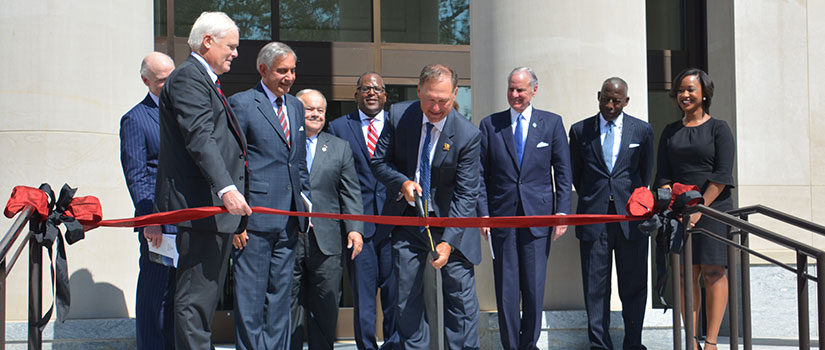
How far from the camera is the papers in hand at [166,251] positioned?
502 cm

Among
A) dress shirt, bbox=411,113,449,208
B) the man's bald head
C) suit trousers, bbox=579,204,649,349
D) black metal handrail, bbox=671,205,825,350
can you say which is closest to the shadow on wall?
the man's bald head

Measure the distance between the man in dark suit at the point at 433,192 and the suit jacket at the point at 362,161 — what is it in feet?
Result: 3.21

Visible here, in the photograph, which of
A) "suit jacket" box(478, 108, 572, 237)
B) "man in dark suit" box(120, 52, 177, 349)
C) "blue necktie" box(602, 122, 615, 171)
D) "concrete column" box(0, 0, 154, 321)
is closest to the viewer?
"man in dark suit" box(120, 52, 177, 349)

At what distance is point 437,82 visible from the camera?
5125 millimetres

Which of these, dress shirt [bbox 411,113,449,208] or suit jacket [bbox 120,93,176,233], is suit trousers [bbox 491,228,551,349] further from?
suit jacket [bbox 120,93,176,233]

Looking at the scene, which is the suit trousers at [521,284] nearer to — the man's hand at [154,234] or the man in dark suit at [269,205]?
the man in dark suit at [269,205]

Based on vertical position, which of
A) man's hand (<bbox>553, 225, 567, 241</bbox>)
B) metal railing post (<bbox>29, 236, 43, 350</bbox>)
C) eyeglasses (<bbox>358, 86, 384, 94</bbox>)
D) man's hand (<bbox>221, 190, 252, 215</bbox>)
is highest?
eyeglasses (<bbox>358, 86, 384, 94</bbox>)

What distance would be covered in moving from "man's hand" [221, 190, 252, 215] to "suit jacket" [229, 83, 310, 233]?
633 mm

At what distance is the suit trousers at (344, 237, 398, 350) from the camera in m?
6.13

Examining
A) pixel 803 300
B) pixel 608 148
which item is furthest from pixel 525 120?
pixel 803 300

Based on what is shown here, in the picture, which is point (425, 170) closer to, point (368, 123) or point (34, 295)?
point (368, 123)

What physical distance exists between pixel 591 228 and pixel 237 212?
3.04 metres

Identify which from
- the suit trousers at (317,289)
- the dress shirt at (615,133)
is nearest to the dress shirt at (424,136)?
the suit trousers at (317,289)

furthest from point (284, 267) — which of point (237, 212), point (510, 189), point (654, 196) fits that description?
point (654, 196)
